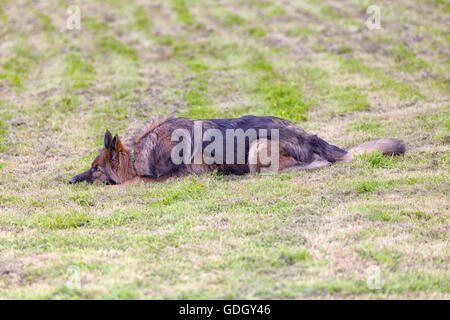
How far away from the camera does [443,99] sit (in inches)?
483

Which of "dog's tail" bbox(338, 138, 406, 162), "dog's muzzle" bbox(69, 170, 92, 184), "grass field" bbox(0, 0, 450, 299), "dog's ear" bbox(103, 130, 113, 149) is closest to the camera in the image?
"grass field" bbox(0, 0, 450, 299)

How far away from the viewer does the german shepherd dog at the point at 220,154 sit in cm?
802

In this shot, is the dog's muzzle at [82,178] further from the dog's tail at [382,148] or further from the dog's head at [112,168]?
the dog's tail at [382,148]

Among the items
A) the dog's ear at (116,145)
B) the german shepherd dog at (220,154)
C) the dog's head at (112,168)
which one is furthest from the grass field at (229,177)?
the dog's ear at (116,145)

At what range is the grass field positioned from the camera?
4.88 metres

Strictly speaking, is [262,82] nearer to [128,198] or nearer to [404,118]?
[404,118]

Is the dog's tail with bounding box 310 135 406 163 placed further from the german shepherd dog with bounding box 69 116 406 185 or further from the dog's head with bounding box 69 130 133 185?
the dog's head with bounding box 69 130 133 185

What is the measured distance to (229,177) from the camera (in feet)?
26.3

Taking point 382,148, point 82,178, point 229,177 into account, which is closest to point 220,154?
point 229,177

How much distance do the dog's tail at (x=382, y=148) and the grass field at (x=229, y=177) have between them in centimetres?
29

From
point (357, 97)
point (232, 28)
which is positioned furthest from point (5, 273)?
point (232, 28)

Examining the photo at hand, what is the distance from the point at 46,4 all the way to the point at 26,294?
21.2 m

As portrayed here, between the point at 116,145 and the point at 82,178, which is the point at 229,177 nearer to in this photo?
the point at 116,145

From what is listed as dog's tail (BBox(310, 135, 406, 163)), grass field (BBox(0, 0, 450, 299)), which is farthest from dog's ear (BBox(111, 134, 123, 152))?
dog's tail (BBox(310, 135, 406, 163))
